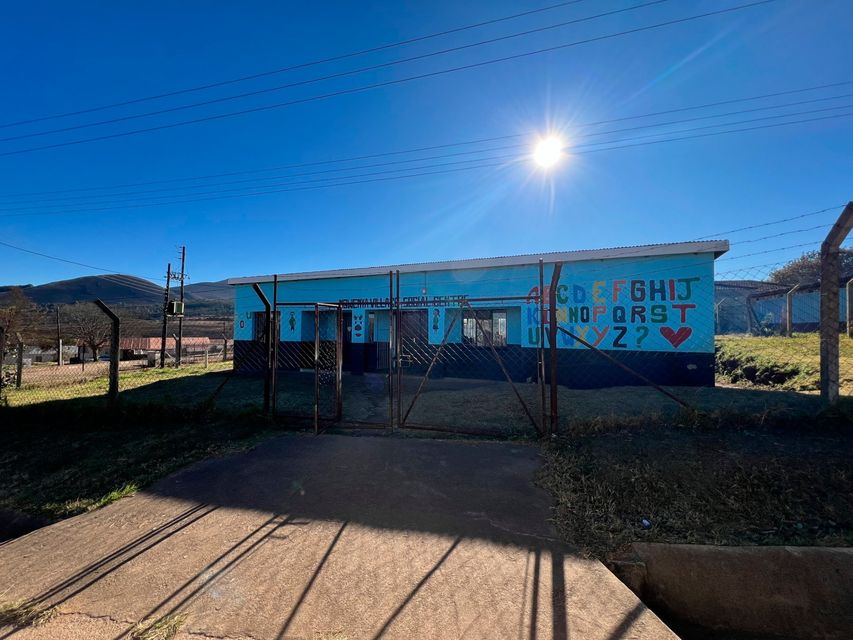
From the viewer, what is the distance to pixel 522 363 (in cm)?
1007

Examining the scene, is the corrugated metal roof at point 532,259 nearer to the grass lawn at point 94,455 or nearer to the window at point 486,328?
the window at point 486,328

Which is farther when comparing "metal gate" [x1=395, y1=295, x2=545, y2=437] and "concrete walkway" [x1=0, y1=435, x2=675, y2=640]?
"metal gate" [x1=395, y1=295, x2=545, y2=437]

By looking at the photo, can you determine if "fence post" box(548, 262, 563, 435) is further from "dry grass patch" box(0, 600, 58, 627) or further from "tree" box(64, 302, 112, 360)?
"tree" box(64, 302, 112, 360)

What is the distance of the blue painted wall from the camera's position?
834cm

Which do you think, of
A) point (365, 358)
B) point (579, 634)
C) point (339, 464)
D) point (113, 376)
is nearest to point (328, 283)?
point (365, 358)

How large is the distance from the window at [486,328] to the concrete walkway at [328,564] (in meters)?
7.14

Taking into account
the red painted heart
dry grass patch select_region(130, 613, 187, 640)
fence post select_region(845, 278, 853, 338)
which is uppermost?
fence post select_region(845, 278, 853, 338)

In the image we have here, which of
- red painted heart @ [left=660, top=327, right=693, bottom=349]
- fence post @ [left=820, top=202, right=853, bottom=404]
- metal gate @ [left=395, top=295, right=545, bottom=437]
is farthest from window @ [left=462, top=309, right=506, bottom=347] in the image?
fence post @ [left=820, top=202, right=853, bottom=404]

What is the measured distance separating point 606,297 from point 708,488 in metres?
6.72

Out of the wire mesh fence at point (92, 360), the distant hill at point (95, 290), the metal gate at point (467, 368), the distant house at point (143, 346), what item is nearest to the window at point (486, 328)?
the metal gate at point (467, 368)

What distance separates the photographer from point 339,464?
405cm

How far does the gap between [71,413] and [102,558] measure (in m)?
5.19

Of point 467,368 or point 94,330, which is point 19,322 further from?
point 467,368

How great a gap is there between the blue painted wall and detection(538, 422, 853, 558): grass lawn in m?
4.09
